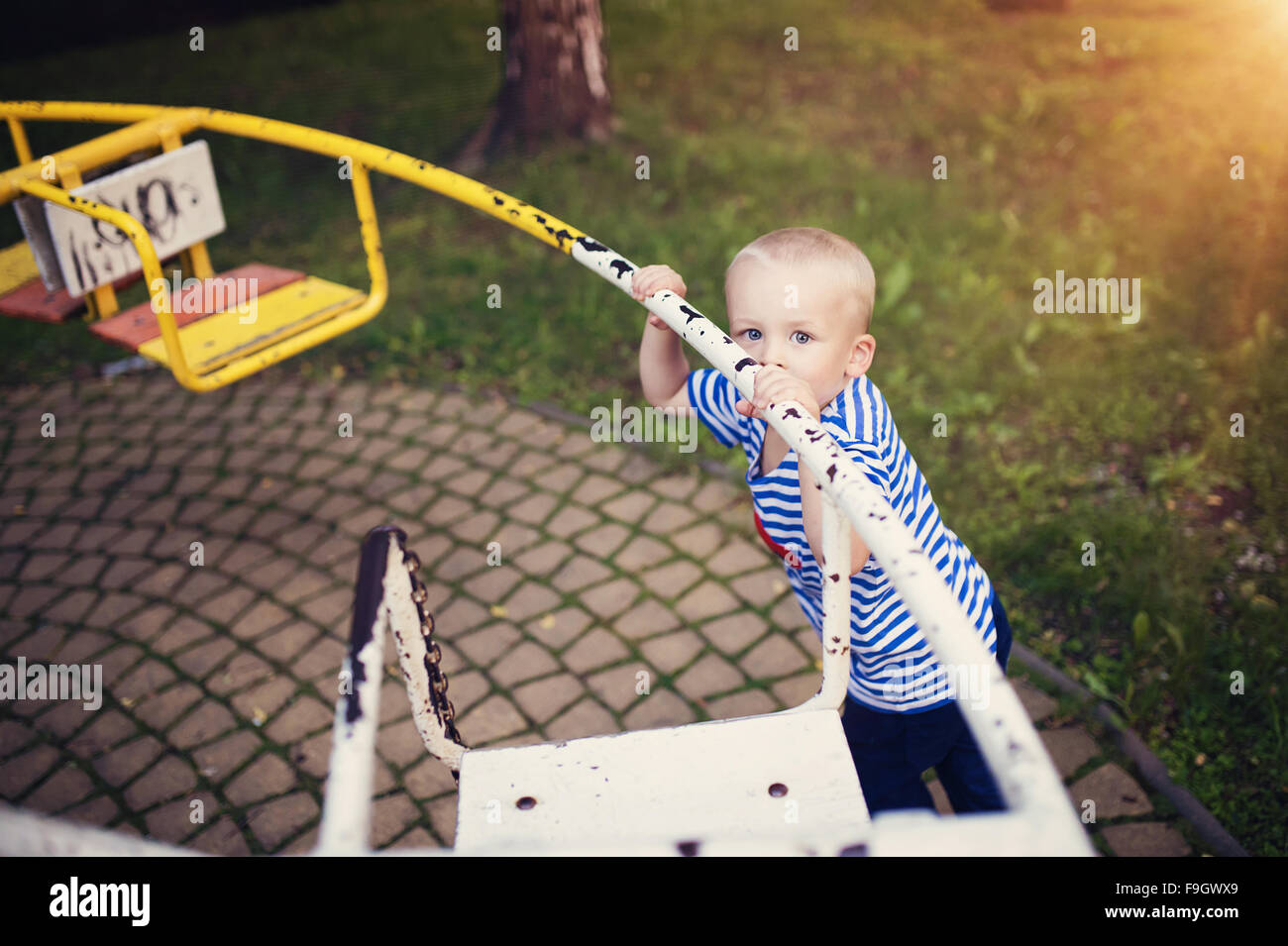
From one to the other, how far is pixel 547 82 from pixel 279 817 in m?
5.68

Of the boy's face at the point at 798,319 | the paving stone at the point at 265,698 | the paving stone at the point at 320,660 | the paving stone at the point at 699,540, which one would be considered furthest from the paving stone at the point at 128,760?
the boy's face at the point at 798,319

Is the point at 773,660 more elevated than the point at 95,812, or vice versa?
the point at 773,660

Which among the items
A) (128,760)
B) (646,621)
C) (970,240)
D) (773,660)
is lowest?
(128,760)

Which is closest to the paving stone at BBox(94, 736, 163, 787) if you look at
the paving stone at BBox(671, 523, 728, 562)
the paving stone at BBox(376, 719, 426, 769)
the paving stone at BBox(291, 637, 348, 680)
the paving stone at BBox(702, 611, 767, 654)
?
the paving stone at BBox(291, 637, 348, 680)

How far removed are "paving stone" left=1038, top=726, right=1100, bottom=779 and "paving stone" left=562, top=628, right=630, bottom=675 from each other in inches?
56.0

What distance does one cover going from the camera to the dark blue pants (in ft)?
6.75

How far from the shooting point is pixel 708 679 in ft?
10.6

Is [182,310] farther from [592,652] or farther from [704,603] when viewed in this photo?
[704,603]

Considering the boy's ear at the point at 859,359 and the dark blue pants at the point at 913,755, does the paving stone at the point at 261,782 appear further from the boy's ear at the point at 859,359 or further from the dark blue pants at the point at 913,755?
the boy's ear at the point at 859,359

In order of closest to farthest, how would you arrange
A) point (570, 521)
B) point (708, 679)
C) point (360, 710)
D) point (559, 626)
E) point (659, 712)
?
1. point (360, 710)
2. point (659, 712)
3. point (708, 679)
4. point (559, 626)
5. point (570, 521)

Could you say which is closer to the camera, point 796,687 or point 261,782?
point 261,782

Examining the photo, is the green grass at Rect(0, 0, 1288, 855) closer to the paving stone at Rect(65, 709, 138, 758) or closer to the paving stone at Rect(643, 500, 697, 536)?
the paving stone at Rect(643, 500, 697, 536)

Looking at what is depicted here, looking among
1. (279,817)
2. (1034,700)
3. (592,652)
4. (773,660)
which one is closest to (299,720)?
(279,817)
